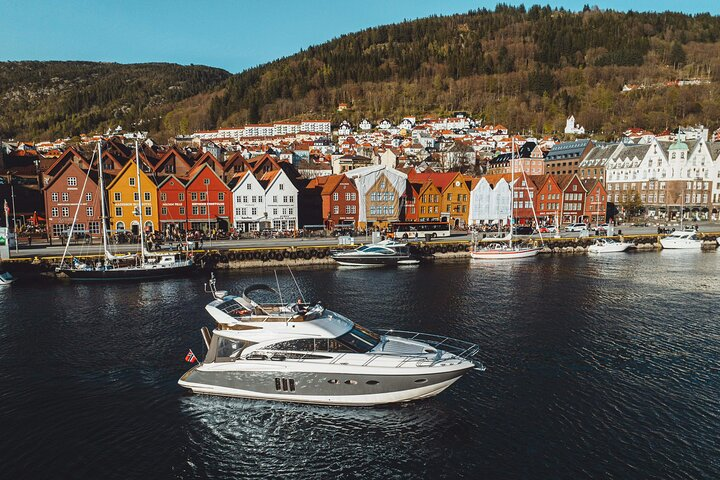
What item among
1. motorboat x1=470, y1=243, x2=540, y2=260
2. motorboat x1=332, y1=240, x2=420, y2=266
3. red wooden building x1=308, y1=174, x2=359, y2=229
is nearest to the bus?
red wooden building x1=308, y1=174, x2=359, y2=229

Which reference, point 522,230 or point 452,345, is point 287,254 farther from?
point 522,230

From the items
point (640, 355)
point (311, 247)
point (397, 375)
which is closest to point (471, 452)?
point (397, 375)

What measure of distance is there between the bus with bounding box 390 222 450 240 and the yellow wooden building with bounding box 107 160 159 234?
121 feet

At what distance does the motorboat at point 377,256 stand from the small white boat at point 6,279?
110ft

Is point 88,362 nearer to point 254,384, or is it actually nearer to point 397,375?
point 254,384

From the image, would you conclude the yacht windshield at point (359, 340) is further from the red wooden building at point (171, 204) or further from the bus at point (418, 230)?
the red wooden building at point (171, 204)

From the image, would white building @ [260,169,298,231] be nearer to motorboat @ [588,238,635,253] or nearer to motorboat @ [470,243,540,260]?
motorboat @ [470,243,540,260]

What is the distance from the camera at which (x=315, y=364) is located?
18828 mm

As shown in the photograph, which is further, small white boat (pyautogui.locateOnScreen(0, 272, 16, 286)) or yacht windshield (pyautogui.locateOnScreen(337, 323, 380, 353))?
small white boat (pyautogui.locateOnScreen(0, 272, 16, 286))

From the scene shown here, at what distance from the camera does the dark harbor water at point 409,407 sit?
51.5 feet

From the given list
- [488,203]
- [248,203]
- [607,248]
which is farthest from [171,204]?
[607,248]

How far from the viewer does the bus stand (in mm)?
73438

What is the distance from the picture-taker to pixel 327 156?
6693 inches

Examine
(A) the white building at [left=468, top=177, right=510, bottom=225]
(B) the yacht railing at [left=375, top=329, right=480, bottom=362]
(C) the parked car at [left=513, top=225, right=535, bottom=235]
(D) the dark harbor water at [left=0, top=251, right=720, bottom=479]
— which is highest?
(A) the white building at [left=468, top=177, right=510, bottom=225]
